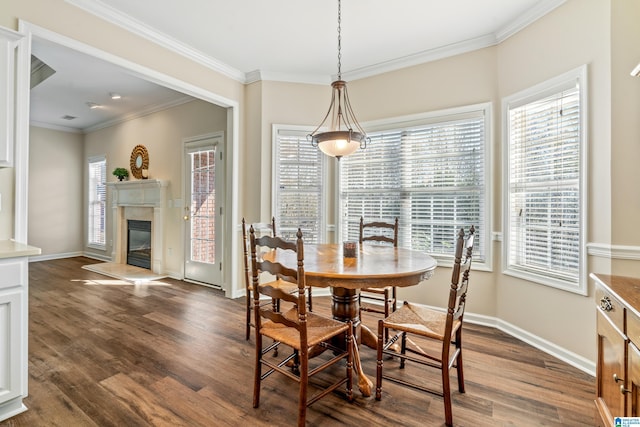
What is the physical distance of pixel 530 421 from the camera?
170 centimetres

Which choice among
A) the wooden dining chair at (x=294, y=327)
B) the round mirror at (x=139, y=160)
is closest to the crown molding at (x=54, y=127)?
the round mirror at (x=139, y=160)

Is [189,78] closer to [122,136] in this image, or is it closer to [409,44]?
[409,44]

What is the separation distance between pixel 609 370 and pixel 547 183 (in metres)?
1.62

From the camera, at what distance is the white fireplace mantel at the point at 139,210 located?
5121 millimetres

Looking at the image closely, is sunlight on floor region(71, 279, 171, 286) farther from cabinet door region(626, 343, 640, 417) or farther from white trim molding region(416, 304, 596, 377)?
cabinet door region(626, 343, 640, 417)

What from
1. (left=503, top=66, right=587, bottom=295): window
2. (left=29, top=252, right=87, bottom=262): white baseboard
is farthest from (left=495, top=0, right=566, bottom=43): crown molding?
(left=29, top=252, right=87, bottom=262): white baseboard

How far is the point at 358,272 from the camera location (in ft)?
5.75

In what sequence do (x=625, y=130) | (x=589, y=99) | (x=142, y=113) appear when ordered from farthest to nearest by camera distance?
(x=142, y=113) < (x=589, y=99) < (x=625, y=130)

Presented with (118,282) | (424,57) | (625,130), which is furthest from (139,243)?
(625,130)

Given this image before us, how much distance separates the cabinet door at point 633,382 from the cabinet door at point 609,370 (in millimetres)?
51

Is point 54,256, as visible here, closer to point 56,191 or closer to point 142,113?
point 56,191

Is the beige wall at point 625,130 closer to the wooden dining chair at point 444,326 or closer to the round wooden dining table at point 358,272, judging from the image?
the wooden dining chair at point 444,326

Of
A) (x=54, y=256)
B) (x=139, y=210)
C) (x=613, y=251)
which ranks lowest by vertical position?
(x=54, y=256)

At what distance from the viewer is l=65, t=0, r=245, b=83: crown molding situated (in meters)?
2.51
